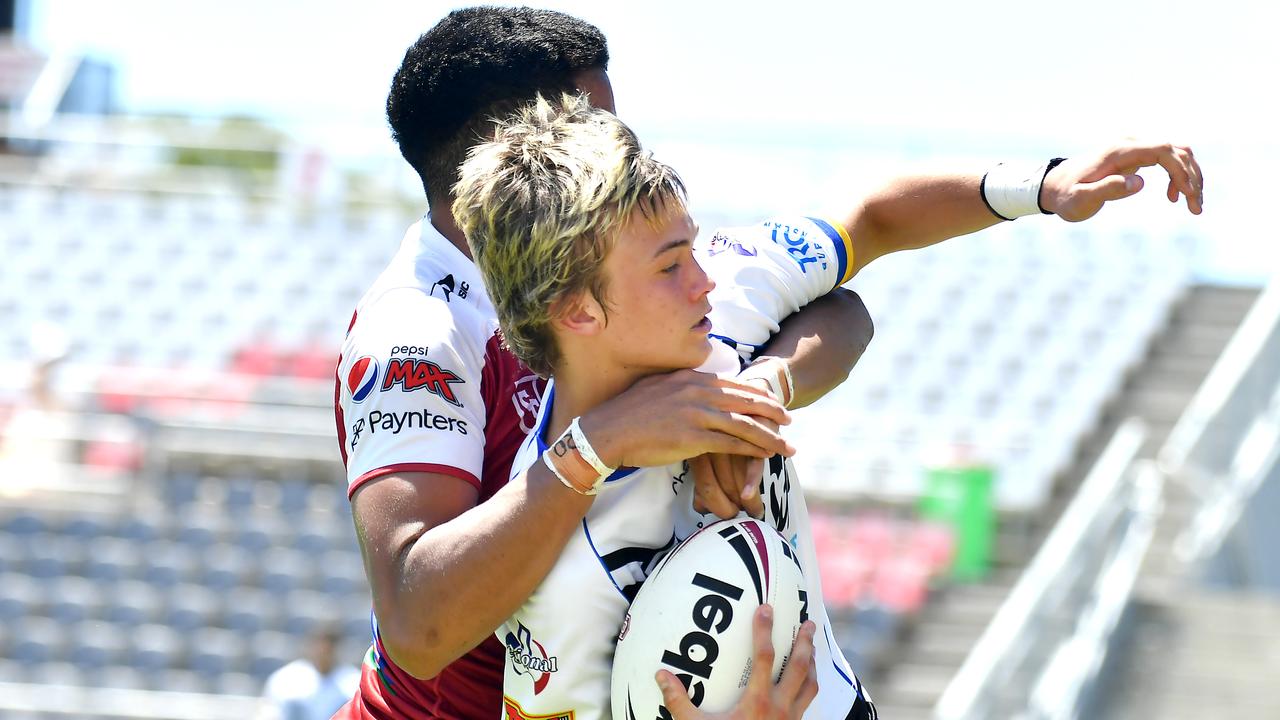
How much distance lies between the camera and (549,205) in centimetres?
174

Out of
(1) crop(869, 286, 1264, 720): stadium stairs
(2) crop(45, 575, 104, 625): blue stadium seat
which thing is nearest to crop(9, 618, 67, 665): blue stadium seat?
(2) crop(45, 575, 104, 625): blue stadium seat

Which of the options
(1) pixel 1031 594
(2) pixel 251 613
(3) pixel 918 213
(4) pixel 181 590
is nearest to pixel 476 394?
(3) pixel 918 213

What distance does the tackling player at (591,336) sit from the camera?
175 cm

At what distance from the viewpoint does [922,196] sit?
220cm

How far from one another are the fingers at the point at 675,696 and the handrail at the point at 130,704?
8.06 metres

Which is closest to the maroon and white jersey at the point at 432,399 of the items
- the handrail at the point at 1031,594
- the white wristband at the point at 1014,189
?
the white wristband at the point at 1014,189

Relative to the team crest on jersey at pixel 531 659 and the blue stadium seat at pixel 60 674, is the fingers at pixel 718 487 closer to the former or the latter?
the team crest on jersey at pixel 531 659

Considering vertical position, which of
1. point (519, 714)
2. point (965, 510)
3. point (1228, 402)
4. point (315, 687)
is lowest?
point (965, 510)

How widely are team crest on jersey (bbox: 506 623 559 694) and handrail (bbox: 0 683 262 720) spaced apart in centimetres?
789

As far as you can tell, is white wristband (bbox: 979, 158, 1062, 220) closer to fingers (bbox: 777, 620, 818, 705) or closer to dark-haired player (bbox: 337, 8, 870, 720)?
dark-haired player (bbox: 337, 8, 870, 720)

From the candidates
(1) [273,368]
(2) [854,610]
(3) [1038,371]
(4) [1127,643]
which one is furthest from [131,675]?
(3) [1038,371]

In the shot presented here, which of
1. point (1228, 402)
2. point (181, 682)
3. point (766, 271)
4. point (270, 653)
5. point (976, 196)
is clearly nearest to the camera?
point (766, 271)

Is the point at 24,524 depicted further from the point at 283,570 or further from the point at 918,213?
the point at 918,213

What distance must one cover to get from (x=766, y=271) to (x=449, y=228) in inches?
17.6
